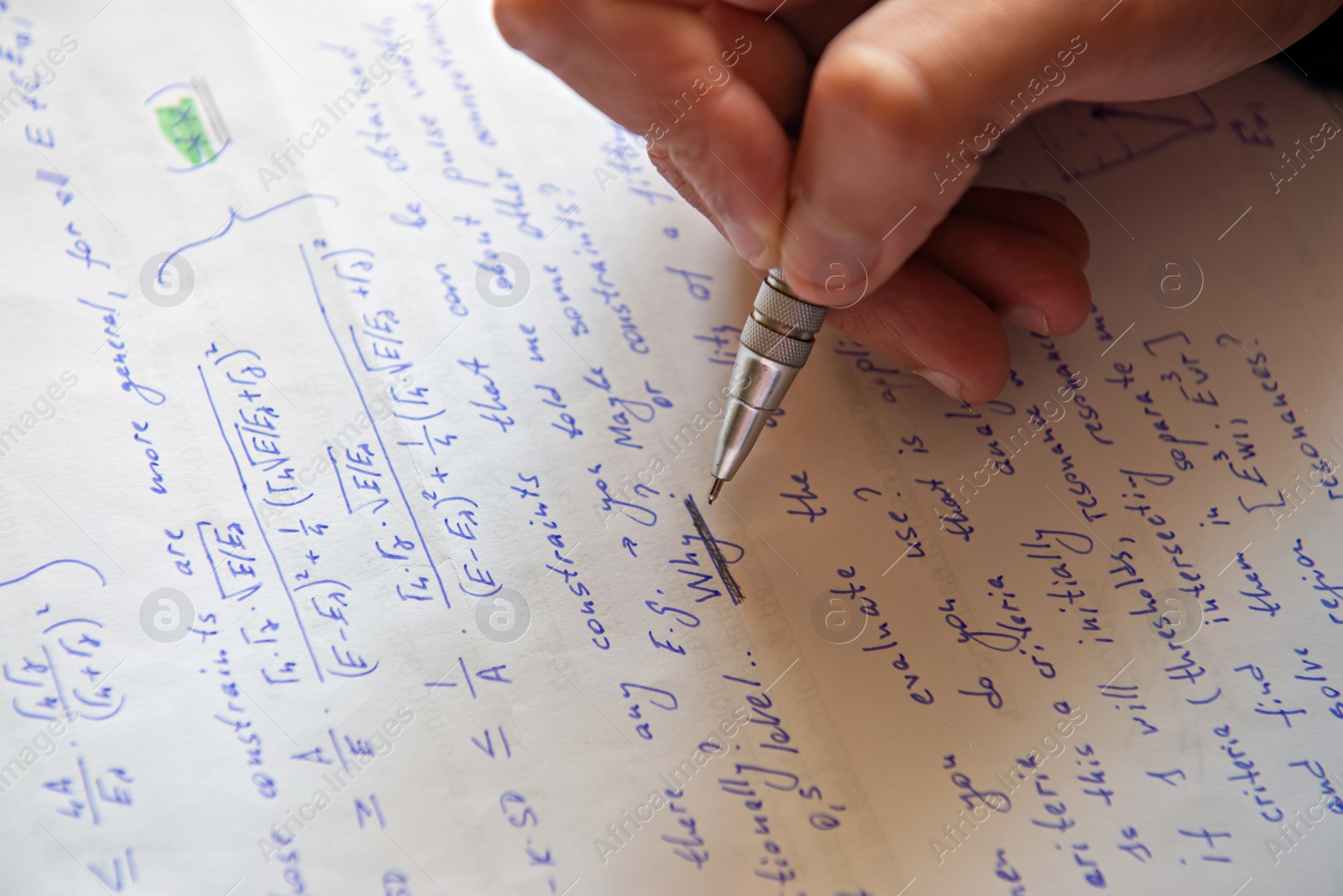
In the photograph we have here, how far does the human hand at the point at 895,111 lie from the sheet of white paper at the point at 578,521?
0.05 m

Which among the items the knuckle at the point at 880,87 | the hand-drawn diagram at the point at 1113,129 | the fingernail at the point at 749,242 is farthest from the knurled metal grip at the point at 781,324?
the hand-drawn diagram at the point at 1113,129

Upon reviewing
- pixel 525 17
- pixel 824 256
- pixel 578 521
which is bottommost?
pixel 578 521

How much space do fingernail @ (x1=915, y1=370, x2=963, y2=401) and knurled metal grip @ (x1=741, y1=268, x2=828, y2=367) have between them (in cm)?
11

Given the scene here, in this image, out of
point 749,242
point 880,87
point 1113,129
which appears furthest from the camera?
point 1113,129

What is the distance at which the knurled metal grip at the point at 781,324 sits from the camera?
0.51m

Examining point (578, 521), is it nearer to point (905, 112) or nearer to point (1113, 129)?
point (905, 112)

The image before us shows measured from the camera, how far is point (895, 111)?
38 centimetres

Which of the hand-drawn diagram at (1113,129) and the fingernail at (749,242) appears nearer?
the fingernail at (749,242)

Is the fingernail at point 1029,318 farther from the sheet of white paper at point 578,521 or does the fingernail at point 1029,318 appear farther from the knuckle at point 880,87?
the knuckle at point 880,87

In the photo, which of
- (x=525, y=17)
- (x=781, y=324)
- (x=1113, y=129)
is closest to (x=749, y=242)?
(x=781, y=324)

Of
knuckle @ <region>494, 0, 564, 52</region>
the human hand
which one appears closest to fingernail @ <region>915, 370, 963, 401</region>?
the human hand

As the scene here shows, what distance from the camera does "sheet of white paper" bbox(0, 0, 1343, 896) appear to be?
0.50 m

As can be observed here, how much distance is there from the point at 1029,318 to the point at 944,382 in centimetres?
8

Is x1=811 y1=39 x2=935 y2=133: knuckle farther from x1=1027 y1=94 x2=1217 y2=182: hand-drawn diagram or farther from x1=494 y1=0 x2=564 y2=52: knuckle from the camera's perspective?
x1=1027 y1=94 x2=1217 y2=182: hand-drawn diagram
